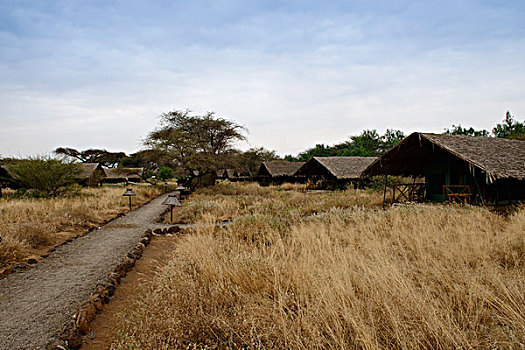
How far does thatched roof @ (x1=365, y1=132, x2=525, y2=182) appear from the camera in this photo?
10752 mm

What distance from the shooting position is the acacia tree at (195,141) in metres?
26.8

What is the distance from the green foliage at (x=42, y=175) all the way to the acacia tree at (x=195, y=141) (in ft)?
27.0

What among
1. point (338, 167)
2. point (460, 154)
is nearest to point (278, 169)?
point (338, 167)

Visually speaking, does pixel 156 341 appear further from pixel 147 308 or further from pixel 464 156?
pixel 464 156

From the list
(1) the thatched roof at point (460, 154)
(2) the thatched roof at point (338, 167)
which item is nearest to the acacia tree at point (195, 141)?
(2) the thatched roof at point (338, 167)

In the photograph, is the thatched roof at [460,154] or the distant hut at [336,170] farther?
the distant hut at [336,170]

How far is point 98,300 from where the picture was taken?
4.14 metres

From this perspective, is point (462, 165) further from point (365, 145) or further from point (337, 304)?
point (365, 145)

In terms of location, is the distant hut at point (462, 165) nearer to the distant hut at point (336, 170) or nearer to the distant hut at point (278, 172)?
the distant hut at point (336, 170)

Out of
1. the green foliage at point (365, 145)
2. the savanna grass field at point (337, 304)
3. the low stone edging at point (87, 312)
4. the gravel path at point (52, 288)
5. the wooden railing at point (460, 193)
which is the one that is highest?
the green foliage at point (365, 145)

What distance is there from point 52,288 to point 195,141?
2371 centimetres

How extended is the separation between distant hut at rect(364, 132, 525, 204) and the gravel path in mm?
11887

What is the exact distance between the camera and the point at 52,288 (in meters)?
4.88

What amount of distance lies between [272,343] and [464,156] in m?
11.4
